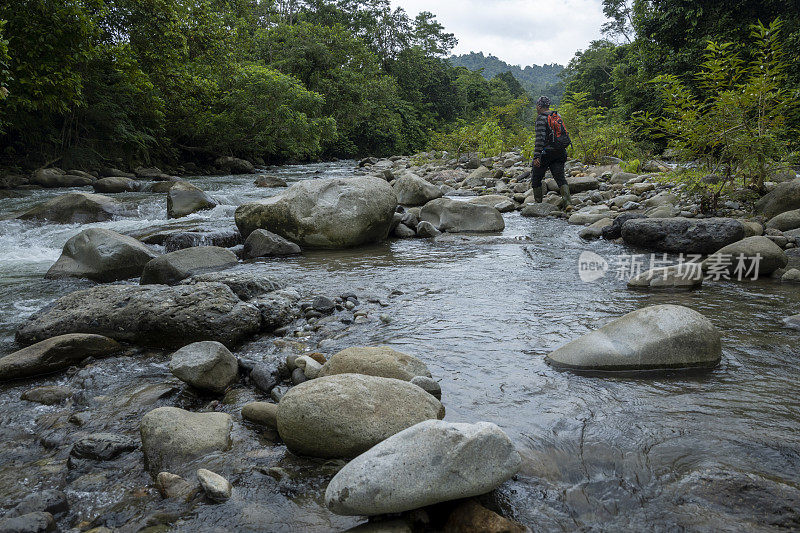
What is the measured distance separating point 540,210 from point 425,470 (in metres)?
9.00

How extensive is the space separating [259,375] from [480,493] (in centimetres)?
175

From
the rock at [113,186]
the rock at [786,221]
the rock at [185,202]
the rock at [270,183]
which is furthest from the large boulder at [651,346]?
the rock at [113,186]

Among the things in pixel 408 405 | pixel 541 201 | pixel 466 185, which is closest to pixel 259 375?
pixel 408 405

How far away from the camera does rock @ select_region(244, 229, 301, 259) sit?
732cm

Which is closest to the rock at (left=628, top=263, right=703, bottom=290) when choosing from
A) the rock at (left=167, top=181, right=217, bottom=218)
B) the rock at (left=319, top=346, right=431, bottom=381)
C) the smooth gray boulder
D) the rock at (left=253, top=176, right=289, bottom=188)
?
the rock at (left=319, top=346, right=431, bottom=381)

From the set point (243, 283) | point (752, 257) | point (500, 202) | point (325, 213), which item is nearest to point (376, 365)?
→ point (243, 283)

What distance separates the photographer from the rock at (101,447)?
241cm

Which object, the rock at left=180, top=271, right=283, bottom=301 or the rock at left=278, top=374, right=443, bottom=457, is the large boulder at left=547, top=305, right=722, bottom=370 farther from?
the rock at left=180, top=271, right=283, bottom=301

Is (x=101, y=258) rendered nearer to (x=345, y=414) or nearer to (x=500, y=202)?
(x=345, y=414)

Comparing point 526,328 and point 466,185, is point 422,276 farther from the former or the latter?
point 466,185

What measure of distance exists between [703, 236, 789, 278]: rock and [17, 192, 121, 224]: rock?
31.5 feet

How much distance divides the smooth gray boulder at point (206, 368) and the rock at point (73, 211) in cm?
733

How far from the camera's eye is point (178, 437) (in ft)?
7.98

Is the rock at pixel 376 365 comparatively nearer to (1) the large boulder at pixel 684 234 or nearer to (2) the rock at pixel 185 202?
(1) the large boulder at pixel 684 234
